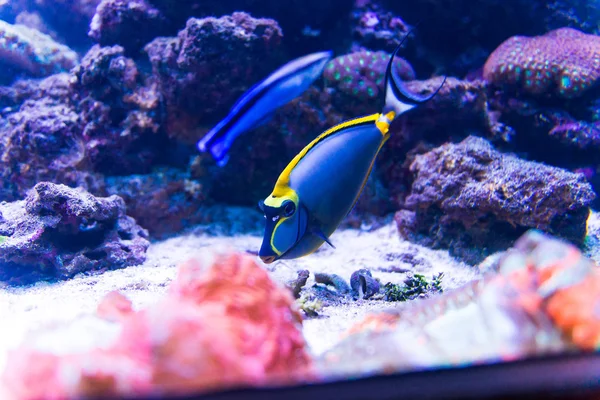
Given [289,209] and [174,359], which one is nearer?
[174,359]

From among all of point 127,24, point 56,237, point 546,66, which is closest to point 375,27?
point 546,66

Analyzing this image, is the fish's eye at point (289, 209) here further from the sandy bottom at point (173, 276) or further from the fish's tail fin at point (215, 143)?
A: the fish's tail fin at point (215, 143)

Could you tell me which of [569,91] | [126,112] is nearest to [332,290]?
[126,112]

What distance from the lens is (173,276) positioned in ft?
11.0

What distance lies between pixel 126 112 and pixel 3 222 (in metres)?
2.03

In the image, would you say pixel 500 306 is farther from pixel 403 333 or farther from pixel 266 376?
pixel 266 376

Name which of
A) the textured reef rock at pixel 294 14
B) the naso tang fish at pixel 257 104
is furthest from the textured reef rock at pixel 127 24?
the naso tang fish at pixel 257 104

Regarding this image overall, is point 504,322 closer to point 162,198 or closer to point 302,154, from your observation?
point 302,154

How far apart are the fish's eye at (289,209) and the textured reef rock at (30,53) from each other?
601 cm

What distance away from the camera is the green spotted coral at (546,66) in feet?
16.8

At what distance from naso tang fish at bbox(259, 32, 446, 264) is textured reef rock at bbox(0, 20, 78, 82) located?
19.3 feet

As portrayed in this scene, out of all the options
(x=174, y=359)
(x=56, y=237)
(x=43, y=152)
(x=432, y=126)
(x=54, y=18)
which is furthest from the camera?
(x=54, y=18)

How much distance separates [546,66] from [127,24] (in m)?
5.98

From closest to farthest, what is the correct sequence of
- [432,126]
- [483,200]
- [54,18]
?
[483,200] < [432,126] < [54,18]
